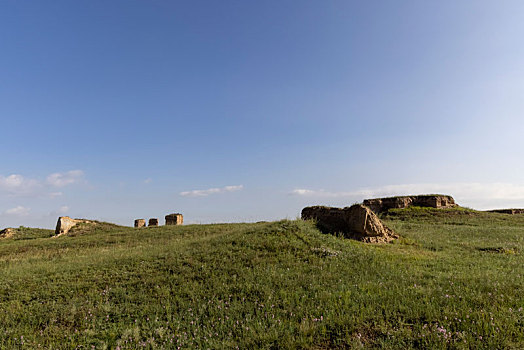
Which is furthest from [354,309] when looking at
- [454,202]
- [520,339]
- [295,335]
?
[454,202]

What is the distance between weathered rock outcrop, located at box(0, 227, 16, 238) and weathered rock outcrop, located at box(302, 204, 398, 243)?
105ft

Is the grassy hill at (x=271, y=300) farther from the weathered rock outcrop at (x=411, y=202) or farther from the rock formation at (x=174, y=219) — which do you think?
the weathered rock outcrop at (x=411, y=202)

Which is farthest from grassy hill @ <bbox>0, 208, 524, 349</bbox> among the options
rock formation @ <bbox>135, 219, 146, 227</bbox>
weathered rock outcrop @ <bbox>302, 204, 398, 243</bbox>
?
rock formation @ <bbox>135, 219, 146, 227</bbox>

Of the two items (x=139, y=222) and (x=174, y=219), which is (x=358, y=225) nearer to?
(x=174, y=219)

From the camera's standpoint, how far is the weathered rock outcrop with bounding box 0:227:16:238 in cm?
2933

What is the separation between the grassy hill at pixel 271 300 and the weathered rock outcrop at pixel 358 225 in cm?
315

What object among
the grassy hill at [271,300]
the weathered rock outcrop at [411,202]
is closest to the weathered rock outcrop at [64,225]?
the grassy hill at [271,300]

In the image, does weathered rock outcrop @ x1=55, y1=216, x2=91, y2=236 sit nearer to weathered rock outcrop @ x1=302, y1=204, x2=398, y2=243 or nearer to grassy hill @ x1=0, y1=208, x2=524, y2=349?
grassy hill @ x1=0, y1=208, x2=524, y2=349

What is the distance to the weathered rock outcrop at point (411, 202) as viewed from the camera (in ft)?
129

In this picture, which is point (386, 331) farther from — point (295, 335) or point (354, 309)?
point (295, 335)

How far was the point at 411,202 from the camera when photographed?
40.9 m

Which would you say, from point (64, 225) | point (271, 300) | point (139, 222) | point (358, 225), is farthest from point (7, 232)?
point (271, 300)

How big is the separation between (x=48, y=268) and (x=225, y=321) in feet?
29.9

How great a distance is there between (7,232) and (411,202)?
49162mm
